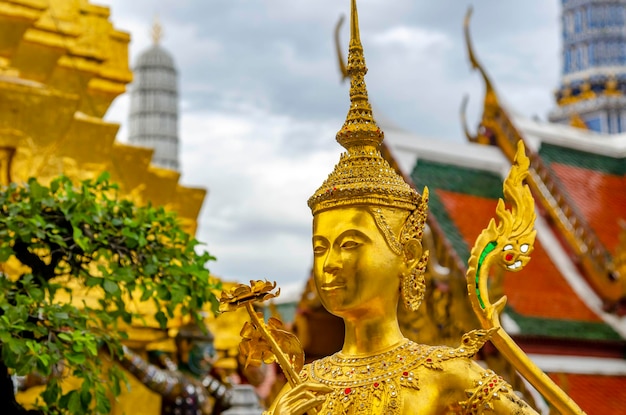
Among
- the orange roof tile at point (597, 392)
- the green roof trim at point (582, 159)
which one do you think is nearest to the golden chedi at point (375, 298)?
the orange roof tile at point (597, 392)

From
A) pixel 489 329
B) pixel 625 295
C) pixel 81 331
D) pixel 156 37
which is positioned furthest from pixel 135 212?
pixel 156 37

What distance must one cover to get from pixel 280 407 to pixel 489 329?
0.61 meters

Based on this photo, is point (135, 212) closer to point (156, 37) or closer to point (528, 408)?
point (528, 408)

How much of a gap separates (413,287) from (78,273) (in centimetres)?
222

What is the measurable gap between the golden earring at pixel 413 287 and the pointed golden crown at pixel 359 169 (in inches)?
6.8

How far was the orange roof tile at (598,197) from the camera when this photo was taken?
1011cm

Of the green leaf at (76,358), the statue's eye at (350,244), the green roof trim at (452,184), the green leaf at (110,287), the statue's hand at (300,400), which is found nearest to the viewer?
the statue's hand at (300,400)

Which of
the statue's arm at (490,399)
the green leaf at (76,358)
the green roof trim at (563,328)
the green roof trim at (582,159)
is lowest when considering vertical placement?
the green roof trim at (563,328)

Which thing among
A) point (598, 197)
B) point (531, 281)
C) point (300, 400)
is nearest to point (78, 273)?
point (300, 400)

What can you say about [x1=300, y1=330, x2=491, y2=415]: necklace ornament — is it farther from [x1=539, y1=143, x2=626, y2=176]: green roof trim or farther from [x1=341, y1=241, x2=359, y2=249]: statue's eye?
[x1=539, y1=143, x2=626, y2=176]: green roof trim

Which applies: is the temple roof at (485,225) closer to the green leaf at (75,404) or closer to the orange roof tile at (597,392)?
the orange roof tile at (597,392)

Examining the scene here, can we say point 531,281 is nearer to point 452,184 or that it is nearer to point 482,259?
point 452,184

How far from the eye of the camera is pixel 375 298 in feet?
10.8

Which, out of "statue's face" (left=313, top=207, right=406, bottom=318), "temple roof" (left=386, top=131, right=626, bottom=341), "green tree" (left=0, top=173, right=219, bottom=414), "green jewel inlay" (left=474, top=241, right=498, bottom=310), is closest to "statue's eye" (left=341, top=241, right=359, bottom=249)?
"statue's face" (left=313, top=207, right=406, bottom=318)
